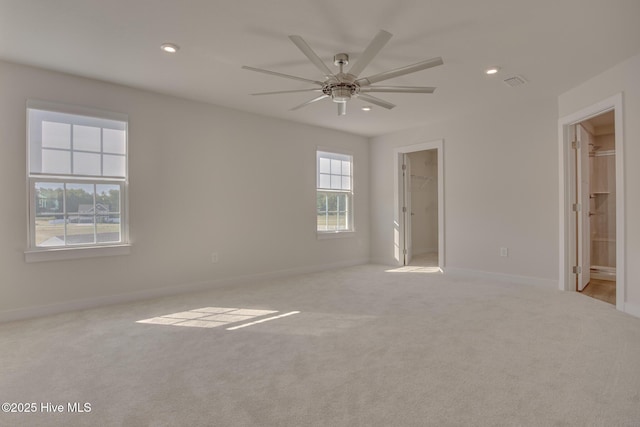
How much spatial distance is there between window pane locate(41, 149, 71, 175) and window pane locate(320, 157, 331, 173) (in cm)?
374

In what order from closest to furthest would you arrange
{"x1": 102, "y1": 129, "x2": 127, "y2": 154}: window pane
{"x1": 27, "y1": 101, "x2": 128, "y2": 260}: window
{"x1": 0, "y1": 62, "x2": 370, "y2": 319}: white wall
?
{"x1": 0, "y1": 62, "x2": 370, "y2": 319}: white wall < {"x1": 27, "y1": 101, "x2": 128, "y2": 260}: window < {"x1": 102, "y1": 129, "x2": 127, "y2": 154}: window pane

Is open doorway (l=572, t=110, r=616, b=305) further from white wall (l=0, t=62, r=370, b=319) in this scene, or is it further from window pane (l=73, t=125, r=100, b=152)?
window pane (l=73, t=125, r=100, b=152)

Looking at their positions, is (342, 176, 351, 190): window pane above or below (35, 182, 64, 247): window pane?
above

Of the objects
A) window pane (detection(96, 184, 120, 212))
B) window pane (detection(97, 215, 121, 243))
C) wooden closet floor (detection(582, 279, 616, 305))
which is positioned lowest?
wooden closet floor (detection(582, 279, 616, 305))

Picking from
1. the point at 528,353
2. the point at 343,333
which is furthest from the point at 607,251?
the point at 343,333

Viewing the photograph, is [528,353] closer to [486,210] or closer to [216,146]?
[486,210]

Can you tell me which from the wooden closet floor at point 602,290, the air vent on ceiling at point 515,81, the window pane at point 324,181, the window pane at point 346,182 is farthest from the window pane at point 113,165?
the wooden closet floor at point 602,290

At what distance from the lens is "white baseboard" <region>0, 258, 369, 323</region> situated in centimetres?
339

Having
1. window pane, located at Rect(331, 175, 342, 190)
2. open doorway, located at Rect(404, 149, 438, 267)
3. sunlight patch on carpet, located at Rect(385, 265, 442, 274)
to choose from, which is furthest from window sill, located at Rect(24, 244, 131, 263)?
open doorway, located at Rect(404, 149, 438, 267)

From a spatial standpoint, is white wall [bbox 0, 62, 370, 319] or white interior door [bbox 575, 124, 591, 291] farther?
white interior door [bbox 575, 124, 591, 291]

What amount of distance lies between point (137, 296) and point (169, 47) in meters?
2.82

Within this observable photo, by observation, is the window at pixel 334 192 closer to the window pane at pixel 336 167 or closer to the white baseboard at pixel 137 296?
the window pane at pixel 336 167

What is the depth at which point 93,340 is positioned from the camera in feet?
9.20

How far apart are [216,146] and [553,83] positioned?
430 centimetres
